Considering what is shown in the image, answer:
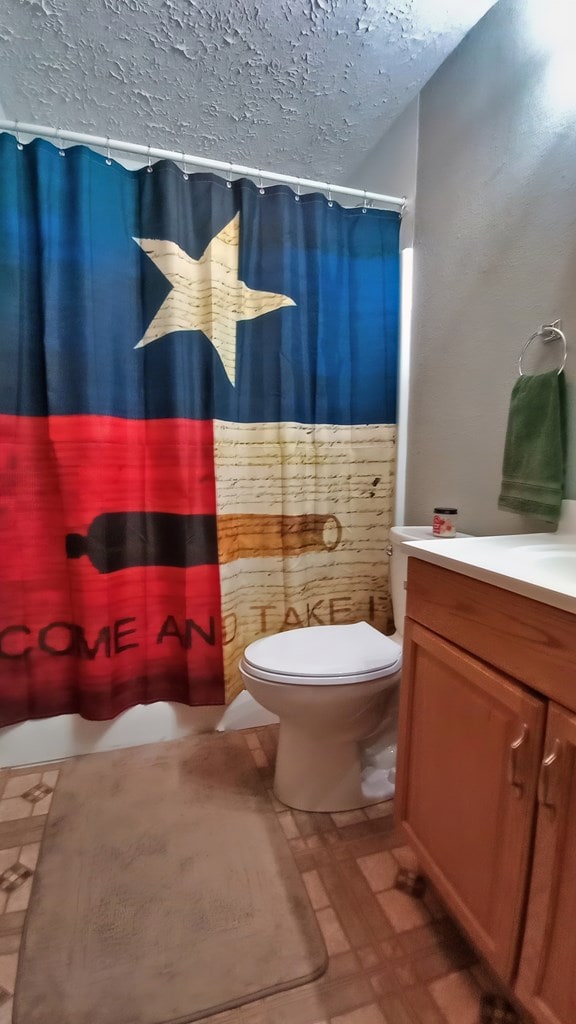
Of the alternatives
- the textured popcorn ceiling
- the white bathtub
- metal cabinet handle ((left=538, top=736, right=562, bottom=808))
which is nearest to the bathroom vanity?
metal cabinet handle ((left=538, top=736, right=562, bottom=808))

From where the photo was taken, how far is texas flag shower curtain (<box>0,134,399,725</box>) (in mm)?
1328

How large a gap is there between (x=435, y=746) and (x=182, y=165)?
1702 millimetres

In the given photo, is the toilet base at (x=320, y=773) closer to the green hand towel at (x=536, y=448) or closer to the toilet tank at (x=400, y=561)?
the toilet tank at (x=400, y=561)

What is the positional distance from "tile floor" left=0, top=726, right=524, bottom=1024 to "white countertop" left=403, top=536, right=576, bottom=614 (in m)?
0.68

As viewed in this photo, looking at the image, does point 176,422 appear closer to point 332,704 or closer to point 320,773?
point 332,704

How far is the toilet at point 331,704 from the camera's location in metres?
1.17

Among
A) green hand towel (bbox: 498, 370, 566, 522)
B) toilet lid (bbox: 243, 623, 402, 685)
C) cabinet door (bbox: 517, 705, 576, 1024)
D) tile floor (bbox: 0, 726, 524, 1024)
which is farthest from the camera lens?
toilet lid (bbox: 243, 623, 402, 685)

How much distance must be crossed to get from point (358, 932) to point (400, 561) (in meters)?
0.89

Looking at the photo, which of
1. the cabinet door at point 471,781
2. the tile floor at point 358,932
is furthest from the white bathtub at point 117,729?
the cabinet door at point 471,781

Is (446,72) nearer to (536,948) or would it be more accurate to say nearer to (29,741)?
(536,948)

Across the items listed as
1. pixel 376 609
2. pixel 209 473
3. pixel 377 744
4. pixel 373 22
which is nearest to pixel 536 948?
pixel 377 744

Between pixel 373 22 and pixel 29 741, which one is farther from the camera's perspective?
pixel 29 741

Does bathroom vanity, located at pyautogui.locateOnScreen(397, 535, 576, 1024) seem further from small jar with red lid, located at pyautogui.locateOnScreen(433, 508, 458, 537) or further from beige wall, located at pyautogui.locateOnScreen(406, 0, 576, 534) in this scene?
beige wall, located at pyautogui.locateOnScreen(406, 0, 576, 534)

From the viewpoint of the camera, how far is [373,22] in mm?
1263
